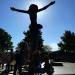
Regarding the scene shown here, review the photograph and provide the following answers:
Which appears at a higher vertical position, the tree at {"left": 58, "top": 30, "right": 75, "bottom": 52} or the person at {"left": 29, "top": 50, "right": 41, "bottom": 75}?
the tree at {"left": 58, "top": 30, "right": 75, "bottom": 52}

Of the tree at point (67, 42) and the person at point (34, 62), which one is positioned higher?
the tree at point (67, 42)

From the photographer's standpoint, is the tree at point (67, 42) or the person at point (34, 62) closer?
the person at point (34, 62)

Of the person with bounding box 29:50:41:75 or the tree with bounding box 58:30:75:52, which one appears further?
the tree with bounding box 58:30:75:52

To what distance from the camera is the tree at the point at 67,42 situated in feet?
319

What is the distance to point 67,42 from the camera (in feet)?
331

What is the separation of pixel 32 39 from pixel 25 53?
106 centimetres

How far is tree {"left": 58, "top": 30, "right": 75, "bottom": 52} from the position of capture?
9716 centimetres

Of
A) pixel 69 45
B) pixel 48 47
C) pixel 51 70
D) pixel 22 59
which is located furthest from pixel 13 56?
pixel 48 47

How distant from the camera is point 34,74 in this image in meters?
10.9

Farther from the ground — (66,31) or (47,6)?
(66,31)

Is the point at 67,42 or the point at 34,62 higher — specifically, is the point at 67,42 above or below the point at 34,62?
above

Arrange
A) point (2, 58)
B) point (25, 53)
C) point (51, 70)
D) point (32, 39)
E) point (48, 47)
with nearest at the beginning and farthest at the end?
point (2, 58) < point (25, 53) < point (32, 39) < point (51, 70) < point (48, 47)

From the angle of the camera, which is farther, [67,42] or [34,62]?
[67,42]

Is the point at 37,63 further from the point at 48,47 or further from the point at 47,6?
the point at 48,47
